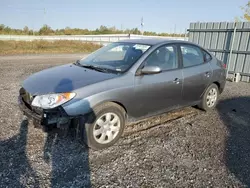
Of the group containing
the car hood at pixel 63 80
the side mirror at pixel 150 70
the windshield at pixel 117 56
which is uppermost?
the windshield at pixel 117 56

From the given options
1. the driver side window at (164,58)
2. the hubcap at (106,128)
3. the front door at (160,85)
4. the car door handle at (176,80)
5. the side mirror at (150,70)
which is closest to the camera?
the hubcap at (106,128)

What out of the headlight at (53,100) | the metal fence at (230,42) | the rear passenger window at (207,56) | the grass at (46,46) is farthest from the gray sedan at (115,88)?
the grass at (46,46)

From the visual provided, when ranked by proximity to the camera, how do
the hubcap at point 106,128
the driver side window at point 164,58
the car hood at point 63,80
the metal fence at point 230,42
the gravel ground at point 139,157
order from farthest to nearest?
the metal fence at point 230,42, the driver side window at point 164,58, the hubcap at point 106,128, the car hood at point 63,80, the gravel ground at point 139,157

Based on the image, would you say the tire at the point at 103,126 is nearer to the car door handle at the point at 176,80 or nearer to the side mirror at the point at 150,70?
the side mirror at the point at 150,70

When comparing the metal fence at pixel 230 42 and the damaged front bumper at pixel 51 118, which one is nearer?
the damaged front bumper at pixel 51 118

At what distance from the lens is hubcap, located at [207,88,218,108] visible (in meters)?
4.85

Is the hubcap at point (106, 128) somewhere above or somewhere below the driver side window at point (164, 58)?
below

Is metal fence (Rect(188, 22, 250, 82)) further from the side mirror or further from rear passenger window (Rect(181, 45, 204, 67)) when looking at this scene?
the side mirror

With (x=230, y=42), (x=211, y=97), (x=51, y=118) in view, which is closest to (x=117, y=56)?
(x=51, y=118)

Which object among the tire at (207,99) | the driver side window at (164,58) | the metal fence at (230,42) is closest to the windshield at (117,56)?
the driver side window at (164,58)

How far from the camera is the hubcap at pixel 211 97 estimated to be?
4850 mm

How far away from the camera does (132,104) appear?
11.1 ft

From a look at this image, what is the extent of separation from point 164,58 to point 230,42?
6061 millimetres

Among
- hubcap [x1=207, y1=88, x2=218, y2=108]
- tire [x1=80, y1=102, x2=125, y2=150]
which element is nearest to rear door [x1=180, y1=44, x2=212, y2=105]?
hubcap [x1=207, y1=88, x2=218, y2=108]
